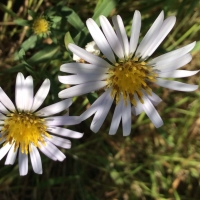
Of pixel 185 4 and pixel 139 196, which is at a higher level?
pixel 185 4

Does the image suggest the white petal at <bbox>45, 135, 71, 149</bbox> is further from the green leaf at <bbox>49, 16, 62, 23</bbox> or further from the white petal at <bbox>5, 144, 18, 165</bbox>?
the green leaf at <bbox>49, 16, 62, 23</bbox>

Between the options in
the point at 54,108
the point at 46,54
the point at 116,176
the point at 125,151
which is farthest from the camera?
the point at 125,151

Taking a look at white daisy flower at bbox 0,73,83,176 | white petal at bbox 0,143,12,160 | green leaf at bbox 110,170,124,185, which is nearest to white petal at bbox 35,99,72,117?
white daisy flower at bbox 0,73,83,176

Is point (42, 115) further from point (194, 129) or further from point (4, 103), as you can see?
point (194, 129)

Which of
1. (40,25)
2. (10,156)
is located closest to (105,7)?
(40,25)

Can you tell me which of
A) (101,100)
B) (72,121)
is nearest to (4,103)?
(72,121)

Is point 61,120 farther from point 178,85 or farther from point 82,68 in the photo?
point 178,85
